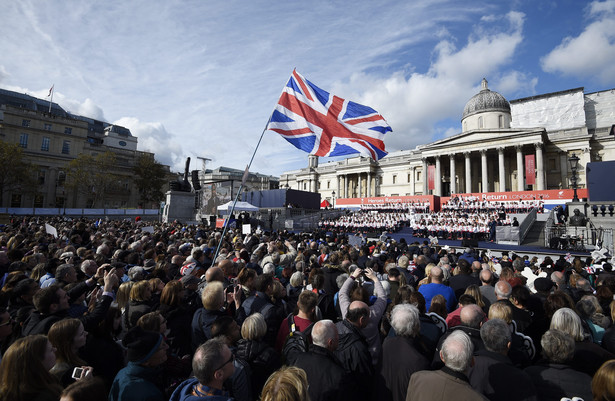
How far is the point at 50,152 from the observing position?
158 ft

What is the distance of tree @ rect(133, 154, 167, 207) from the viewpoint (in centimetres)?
5075

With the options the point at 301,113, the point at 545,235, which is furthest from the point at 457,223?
the point at 301,113

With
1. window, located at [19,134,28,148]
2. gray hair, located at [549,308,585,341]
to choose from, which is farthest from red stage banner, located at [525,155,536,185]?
window, located at [19,134,28,148]

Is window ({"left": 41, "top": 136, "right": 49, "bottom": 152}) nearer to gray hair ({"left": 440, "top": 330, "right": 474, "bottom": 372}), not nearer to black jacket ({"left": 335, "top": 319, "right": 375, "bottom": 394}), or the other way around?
black jacket ({"left": 335, "top": 319, "right": 375, "bottom": 394})

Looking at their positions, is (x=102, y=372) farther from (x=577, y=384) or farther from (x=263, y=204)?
(x=263, y=204)

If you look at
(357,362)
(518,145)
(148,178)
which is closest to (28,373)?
(357,362)

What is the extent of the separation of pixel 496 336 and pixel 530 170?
166 ft

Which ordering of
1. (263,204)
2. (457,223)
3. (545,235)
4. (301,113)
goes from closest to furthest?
(301,113) < (545,235) < (457,223) < (263,204)

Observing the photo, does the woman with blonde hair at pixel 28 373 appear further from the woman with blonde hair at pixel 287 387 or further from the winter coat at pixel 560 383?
the winter coat at pixel 560 383

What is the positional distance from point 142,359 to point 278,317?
1.81m

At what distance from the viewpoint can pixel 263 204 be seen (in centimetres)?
4125

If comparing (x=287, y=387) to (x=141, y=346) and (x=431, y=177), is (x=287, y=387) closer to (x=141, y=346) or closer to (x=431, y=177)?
(x=141, y=346)

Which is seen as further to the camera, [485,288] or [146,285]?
[485,288]

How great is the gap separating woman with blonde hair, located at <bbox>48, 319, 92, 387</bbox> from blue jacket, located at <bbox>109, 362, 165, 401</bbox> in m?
0.44
